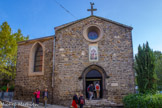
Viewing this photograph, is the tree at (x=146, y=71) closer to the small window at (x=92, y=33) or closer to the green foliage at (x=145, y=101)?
the green foliage at (x=145, y=101)

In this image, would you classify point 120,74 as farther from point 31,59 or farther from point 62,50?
point 31,59

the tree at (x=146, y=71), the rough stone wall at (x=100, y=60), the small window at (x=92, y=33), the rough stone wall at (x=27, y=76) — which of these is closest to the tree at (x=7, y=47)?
the rough stone wall at (x=27, y=76)

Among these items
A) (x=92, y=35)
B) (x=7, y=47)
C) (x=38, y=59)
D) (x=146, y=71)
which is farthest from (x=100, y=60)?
(x=7, y=47)

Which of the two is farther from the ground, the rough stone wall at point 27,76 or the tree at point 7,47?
the tree at point 7,47

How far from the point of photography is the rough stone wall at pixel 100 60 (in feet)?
37.5

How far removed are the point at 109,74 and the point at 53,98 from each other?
185 inches

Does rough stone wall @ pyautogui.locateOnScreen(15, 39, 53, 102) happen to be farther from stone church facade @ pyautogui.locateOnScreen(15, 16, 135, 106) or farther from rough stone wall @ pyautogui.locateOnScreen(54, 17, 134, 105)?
rough stone wall @ pyautogui.locateOnScreen(54, 17, 134, 105)

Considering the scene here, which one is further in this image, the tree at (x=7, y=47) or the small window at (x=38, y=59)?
the tree at (x=7, y=47)

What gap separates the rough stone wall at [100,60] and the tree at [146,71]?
61.8 inches

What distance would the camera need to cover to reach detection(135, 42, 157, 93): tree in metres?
9.47

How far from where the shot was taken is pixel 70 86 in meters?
11.8

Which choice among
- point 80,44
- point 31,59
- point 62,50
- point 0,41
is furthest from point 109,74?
point 0,41

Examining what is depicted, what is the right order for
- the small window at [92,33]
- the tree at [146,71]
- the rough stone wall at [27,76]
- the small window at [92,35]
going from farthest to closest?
the small window at [92,35] < the rough stone wall at [27,76] < the small window at [92,33] < the tree at [146,71]

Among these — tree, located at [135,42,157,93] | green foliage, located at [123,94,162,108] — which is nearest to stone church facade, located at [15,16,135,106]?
tree, located at [135,42,157,93]
